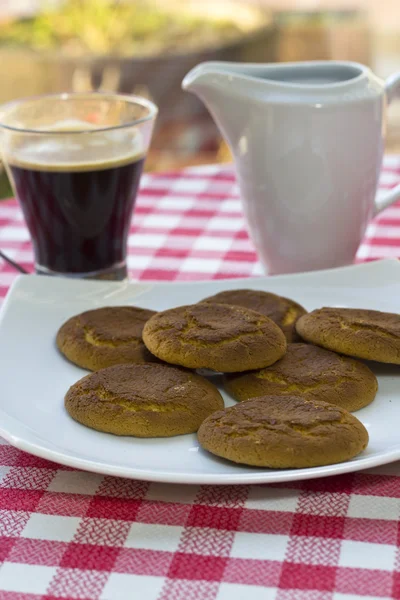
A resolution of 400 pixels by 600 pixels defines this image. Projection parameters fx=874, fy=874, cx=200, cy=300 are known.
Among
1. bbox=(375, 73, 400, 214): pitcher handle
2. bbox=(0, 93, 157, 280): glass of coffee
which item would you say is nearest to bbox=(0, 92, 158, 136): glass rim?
bbox=(0, 93, 157, 280): glass of coffee

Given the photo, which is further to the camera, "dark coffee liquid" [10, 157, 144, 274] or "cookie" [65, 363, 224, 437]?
"dark coffee liquid" [10, 157, 144, 274]

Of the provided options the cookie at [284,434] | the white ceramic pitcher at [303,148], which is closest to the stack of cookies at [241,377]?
the cookie at [284,434]

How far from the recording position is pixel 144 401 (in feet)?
2.45

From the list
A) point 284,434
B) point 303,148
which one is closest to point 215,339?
point 284,434

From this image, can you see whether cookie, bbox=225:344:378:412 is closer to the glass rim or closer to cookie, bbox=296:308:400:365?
cookie, bbox=296:308:400:365

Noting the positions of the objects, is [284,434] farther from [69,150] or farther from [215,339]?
[69,150]

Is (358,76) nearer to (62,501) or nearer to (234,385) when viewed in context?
(234,385)

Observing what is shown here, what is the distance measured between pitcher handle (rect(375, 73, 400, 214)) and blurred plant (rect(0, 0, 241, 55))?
256 cm

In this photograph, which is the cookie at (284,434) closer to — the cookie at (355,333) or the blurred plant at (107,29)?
the cookie at (355,333)

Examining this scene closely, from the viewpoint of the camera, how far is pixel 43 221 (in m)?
1.16

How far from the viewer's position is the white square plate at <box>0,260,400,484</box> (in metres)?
0.69

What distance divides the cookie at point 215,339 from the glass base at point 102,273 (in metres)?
0.33

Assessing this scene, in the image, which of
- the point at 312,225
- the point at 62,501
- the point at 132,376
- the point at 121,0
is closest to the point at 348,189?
the point at 312,225

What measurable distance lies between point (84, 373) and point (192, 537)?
0.86 ft
